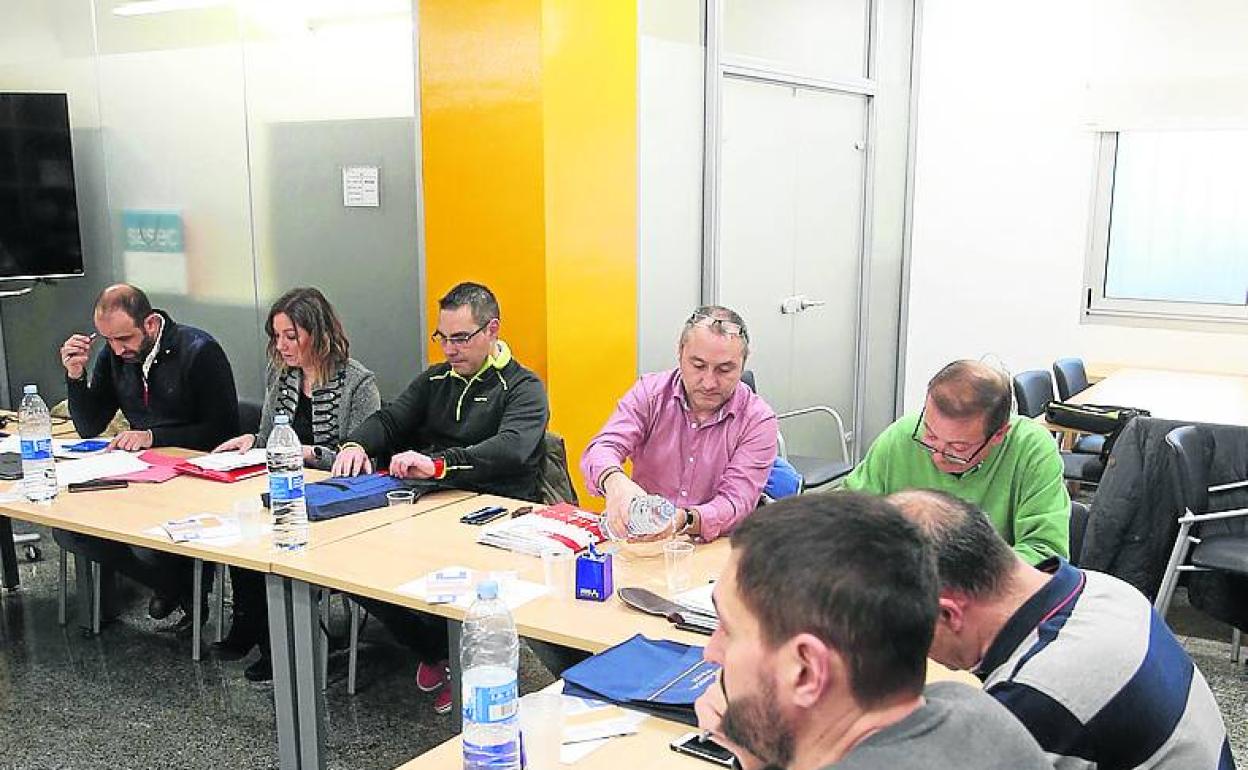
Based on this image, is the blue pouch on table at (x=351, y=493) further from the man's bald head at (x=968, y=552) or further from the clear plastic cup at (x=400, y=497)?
the man's bald head at (x=968, y=552)

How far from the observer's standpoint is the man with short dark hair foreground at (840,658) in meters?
1.16

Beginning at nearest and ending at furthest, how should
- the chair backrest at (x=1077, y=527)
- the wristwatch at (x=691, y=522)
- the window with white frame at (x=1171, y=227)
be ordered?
the wristwatch at (x=691, y=522) < the chair backrest at (x=1077, y=527) < the window with white frame at (x=1171, y=227)

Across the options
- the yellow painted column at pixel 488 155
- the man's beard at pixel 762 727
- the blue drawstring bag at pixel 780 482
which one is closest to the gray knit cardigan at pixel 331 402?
the yellow painted column at pixel 488 155

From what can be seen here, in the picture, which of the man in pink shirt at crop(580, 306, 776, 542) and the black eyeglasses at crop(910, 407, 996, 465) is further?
the man in pink shirt at crop(580, 306, 776, 542)

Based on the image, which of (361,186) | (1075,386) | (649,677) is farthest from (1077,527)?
(361,186)

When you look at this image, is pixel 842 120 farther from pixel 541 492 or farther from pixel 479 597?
pixel 479 597

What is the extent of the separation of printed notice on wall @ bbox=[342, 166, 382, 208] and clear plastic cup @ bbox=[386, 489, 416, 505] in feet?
5.80

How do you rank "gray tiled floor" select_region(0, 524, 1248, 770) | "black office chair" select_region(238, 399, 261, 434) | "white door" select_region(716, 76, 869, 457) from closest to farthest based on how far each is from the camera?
"gray tiled floor" select_region(0, 524, 1248, 770)
"black office chair" select_region(238, 399, 261, 434)
"white door" select_region(716, 76, 869, 457)

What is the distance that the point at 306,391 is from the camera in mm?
4090

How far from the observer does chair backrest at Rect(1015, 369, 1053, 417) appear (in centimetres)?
557

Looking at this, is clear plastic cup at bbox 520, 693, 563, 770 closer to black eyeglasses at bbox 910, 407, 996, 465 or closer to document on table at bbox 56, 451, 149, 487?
black eyeglasses at bbox 910, 407, 996, 465

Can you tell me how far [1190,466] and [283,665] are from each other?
2979 mm

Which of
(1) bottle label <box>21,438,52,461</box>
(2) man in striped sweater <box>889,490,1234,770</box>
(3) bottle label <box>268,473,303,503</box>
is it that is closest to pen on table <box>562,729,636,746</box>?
(2) man in striped sweater <box>889,490,1234,770</box>

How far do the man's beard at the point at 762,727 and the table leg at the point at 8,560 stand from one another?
4404 millimetres
